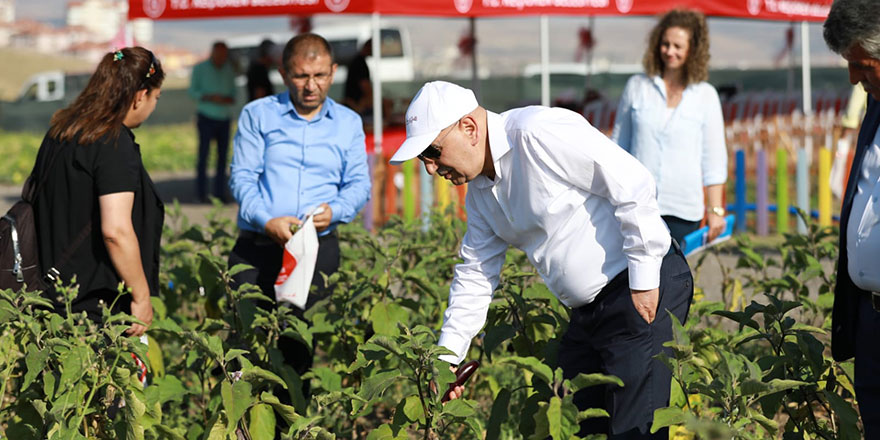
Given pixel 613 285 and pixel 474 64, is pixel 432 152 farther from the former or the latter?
pixel 474 64

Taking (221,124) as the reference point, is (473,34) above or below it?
above

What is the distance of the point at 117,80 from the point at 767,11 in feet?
32.4

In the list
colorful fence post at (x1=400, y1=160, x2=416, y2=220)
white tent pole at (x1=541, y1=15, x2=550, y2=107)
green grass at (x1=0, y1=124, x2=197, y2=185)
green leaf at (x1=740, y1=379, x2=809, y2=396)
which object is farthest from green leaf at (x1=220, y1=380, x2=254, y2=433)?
green grass at (x1=0, y1=124, x2=197, y2=185)

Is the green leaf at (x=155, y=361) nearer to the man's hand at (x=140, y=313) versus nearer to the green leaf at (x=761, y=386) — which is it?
the man's hand at (x=140, y=313)

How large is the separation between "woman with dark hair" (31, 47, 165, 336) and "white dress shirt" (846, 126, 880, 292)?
2.12 meters

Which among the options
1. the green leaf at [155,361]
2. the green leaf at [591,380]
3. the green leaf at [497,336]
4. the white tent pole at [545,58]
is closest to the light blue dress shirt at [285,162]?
the green leaf at [155,361]

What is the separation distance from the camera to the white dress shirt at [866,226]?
2650mm

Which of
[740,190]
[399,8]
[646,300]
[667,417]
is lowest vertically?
[740,190]

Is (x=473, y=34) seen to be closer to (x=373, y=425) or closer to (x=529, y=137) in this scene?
(x=373, y=425)

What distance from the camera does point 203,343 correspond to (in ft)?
10.0

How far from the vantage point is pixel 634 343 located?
2982mm

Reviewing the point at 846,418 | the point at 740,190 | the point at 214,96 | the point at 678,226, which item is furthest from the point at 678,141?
the point at 214,96

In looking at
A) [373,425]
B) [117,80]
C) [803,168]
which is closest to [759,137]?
[803,168]

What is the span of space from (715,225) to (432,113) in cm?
250
